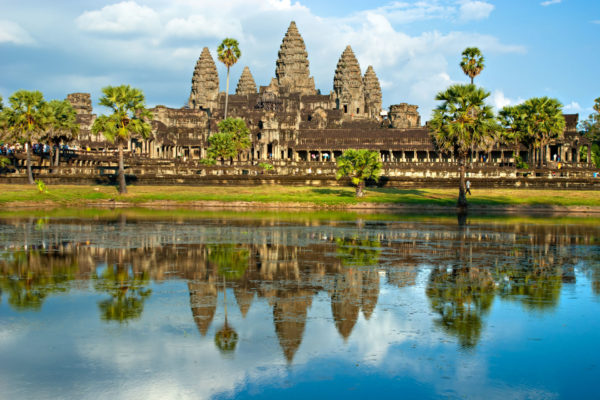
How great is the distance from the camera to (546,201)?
2058 inches

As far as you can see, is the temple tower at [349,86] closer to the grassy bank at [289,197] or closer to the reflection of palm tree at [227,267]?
the grassy bank at [289,197]

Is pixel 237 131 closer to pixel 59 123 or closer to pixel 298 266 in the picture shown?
pixel 59 123

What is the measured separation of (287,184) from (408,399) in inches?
2251

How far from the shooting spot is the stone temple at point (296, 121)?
96.2 meters

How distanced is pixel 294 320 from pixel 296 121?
94.3 meters

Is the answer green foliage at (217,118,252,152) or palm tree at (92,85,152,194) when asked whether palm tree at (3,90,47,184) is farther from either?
green foliage at (217,118,252,152)

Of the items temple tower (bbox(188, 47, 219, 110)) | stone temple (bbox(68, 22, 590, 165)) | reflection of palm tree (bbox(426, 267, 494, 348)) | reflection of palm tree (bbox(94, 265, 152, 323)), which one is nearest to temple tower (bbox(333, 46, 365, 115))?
stone temple (bbox(68, 22, 590, 165))

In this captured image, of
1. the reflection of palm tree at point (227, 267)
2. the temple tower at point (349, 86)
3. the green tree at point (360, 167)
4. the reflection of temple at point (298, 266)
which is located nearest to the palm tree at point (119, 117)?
the green tree at point (360, 167)

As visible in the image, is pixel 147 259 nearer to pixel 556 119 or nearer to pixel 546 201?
pixel 546 201

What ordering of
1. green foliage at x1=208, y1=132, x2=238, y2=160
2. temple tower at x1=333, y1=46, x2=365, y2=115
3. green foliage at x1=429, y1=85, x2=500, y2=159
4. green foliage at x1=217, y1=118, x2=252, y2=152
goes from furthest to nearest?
temple tower at x1=333, y1=46, x2=365, y2=115
green foliage at x1=217, y1=118, x2=252, y2=152
green foliage at x1=208, y1=132, x2=238, y2=160
green foliage at x1=429, y1=85, x2=500, y2=159

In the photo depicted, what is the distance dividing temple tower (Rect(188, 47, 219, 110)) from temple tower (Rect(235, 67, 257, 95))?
22.3ft

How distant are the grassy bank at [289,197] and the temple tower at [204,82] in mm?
84302

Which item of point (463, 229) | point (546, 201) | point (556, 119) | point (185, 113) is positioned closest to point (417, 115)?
point (185, 113)

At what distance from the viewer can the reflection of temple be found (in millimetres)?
13695
